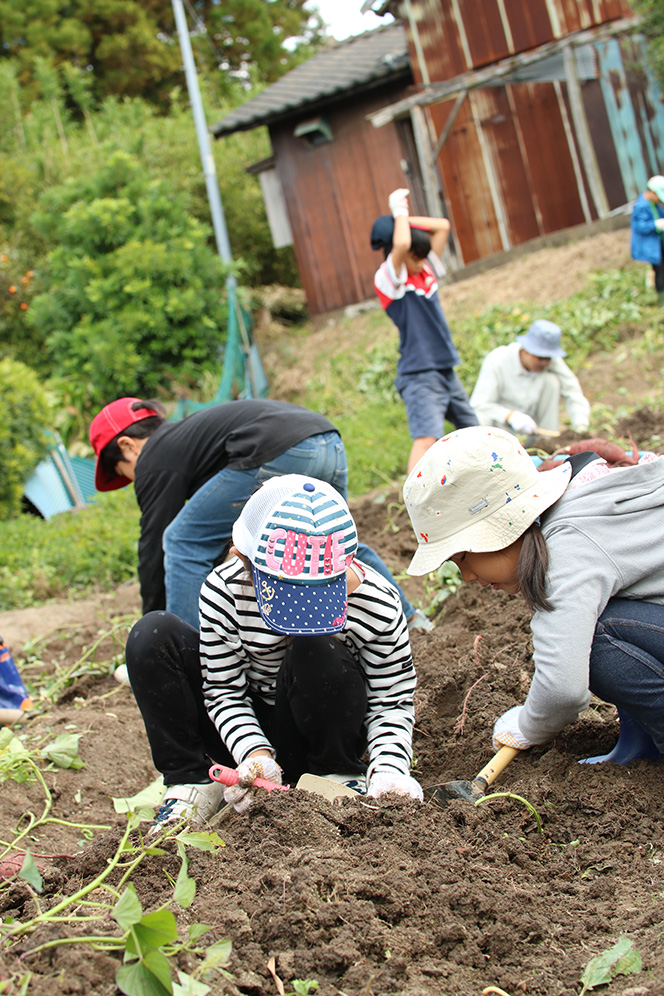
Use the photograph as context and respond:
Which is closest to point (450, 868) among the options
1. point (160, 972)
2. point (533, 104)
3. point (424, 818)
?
point (424, 818)

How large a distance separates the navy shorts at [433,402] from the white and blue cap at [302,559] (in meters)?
2.77

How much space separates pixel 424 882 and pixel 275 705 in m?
0.73

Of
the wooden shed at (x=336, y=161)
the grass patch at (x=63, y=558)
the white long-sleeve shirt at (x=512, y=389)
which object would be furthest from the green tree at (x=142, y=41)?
the white long-sleeve shirt at (x=512, y=389)

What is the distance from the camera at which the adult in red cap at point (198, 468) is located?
3.33 meters

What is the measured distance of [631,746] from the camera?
235 cm

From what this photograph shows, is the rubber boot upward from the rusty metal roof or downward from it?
downward

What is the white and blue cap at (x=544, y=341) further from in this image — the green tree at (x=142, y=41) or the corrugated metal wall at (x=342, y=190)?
the green tree at (x=142, y=41)

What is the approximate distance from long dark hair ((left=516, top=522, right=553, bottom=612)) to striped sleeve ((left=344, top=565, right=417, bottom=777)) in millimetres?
400

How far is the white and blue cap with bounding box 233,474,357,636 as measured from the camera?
2080mm

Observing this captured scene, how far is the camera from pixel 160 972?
1.42 metres

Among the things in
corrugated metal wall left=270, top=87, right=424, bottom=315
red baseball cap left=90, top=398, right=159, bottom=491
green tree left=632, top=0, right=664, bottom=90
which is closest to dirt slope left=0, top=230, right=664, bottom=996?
red baseball cap left=90, top=398, right=159, bottom=491

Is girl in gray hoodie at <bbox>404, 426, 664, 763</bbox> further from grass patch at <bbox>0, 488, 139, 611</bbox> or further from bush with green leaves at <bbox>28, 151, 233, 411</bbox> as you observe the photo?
bush with green leaves at <bbox>28, 151, 233, 411</bbox>

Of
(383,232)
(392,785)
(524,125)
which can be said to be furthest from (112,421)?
(524,125)

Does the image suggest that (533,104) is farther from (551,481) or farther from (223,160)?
(551,481)
